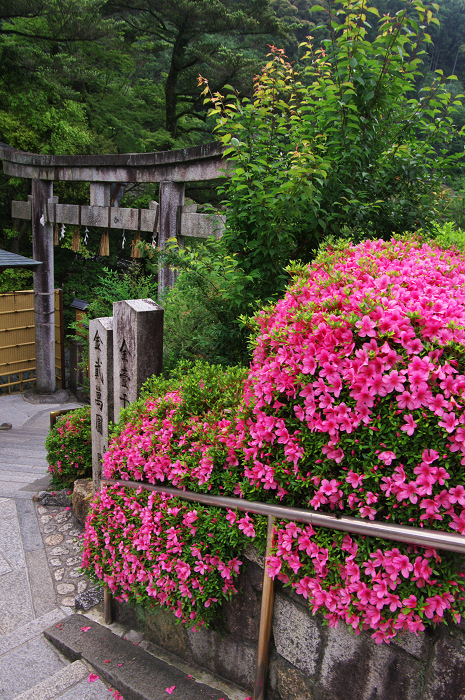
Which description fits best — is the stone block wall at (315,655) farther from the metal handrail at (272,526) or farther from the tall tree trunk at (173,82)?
the tall tree trunk at (173,82)

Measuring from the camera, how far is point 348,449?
71.2 inches

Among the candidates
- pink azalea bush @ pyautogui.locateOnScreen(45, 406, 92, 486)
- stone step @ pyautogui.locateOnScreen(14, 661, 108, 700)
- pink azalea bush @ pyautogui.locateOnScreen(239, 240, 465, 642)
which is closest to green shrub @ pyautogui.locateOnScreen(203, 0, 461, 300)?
pink azalea bush @ pyautogui.locateOnScreen(239, 240, 465, 642)

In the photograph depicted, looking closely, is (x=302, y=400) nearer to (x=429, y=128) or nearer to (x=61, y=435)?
(x=429, y=128)

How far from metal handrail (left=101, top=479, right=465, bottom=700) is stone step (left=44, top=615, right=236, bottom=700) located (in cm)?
48

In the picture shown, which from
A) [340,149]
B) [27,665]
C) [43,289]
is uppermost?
[340,149]

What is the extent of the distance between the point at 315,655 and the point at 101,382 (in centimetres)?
276

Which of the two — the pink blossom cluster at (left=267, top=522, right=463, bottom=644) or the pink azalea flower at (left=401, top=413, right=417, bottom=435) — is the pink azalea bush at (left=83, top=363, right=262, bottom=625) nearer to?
the pink blossom cluster at (left=267, top=522, right=463, bottom=644)

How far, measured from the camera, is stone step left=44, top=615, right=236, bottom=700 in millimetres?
2457

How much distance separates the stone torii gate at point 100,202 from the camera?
6.53m

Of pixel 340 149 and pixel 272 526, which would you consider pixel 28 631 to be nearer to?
pixel 272 526

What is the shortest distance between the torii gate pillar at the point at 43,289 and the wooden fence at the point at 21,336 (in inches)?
29.0

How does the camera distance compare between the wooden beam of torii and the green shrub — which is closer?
the green shrub

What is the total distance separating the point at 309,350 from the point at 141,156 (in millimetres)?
6577

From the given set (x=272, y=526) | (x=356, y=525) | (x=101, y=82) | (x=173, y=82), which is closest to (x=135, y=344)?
(x=272, y=526)
